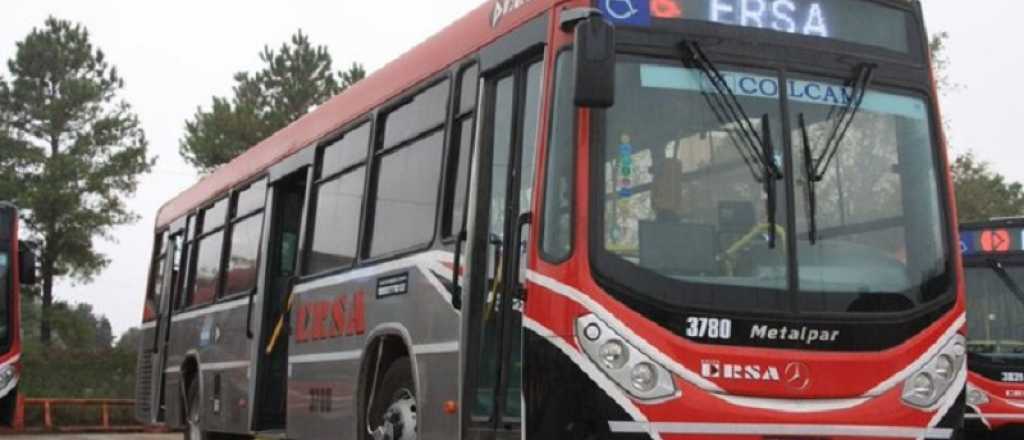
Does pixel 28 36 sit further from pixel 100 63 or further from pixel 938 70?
pixel 938 70

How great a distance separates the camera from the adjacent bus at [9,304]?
1781cm

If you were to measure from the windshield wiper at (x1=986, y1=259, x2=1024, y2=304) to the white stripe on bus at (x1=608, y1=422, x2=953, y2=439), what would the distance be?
7.78 m

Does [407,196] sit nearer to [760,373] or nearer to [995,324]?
[760,373]

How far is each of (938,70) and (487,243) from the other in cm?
2712

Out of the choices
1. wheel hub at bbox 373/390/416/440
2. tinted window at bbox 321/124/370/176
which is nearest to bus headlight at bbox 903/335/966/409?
wheel hub at bbox 373/390/416/440

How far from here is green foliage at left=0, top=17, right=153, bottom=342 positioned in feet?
145

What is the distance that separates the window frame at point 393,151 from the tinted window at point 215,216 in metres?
4.44

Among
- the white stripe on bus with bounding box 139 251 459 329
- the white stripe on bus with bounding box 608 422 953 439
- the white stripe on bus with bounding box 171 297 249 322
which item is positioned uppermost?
the white stripe on bus with bounding box 171 297 249 322

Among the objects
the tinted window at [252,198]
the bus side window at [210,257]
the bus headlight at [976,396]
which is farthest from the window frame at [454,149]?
the bus headlight at [976,396]

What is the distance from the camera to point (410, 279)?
820cm

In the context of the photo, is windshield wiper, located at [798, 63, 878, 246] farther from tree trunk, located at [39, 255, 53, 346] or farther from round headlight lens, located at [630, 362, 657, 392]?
tree trunk, located at [39, 255, 53, 346]

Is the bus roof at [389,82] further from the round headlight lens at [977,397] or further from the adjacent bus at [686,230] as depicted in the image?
the round headlight lens at [977,397]

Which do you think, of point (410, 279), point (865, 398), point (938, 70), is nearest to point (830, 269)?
point (865, 398)

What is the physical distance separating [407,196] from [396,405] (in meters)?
1.28
